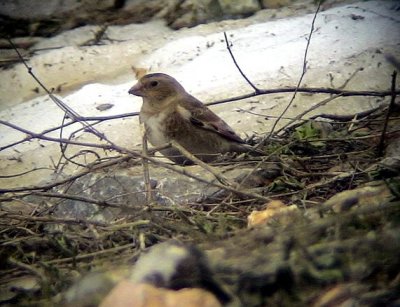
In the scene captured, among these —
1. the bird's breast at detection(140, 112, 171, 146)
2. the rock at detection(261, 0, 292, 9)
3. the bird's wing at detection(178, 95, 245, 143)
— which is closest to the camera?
the bird's breast at detection(140, 112, 171, 146)

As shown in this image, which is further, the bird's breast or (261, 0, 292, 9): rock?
(261, 0, 292, 9): rock

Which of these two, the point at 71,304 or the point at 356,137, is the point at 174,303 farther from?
the point at 356,137

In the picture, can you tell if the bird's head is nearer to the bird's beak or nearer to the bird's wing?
the bird's beak

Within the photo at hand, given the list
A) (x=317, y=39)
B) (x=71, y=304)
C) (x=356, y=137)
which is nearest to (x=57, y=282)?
(x=71, y=304)

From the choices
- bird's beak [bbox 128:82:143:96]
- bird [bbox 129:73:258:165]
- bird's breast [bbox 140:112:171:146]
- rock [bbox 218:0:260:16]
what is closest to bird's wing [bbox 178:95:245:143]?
bird [bbox 129:73:258:165]

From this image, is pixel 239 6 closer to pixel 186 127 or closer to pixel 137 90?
pixel 137 90

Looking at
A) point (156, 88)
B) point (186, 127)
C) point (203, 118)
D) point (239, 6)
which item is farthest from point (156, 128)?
point (239, 6)

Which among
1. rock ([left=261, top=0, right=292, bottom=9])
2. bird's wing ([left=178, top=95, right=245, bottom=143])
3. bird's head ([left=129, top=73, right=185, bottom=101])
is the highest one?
→ bird's head ([left=129, top=73, right=185, bottom=101])

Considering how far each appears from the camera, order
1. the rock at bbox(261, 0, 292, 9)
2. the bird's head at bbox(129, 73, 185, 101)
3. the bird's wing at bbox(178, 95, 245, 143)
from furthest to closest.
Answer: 1. the rock at bbox(261, 0, 292, 9)
2. the bird's head at bbox(129, 73, 185, 101)
3. the bird's wing at bbox(178, 95, 245, 143)
